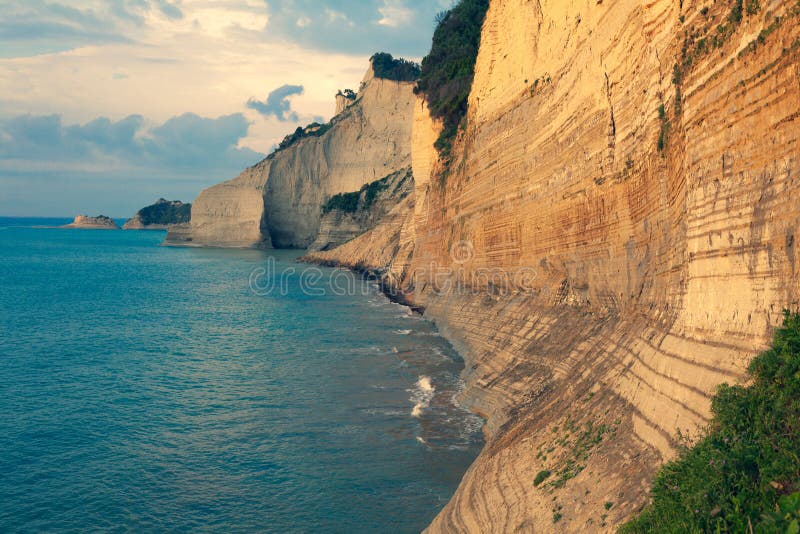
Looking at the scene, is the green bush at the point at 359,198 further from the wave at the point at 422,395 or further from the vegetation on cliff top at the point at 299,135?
the wave at the point at 422,395

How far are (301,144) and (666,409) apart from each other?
370ft

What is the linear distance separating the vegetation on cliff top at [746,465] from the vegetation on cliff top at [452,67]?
3532 cm

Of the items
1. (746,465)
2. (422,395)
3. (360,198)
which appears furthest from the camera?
(360,198)

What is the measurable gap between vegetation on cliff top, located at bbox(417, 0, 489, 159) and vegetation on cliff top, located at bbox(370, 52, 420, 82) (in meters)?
50.8

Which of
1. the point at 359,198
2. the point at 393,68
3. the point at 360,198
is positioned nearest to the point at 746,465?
the point at 360,198

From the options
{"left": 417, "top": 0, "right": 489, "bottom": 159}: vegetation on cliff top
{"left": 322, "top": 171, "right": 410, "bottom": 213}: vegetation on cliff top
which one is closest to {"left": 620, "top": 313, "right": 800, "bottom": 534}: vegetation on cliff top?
{"left": 417, "top": 0, "right": 489, "bottom": 159}: vegetation on cliff top

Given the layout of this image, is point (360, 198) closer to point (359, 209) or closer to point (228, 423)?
point (359, 209)

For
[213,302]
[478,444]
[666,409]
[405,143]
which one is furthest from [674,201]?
[405,143]

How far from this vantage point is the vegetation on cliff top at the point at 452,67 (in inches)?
1746

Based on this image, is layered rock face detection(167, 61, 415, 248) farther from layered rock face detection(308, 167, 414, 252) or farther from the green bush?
layered rock face detection(308, 167, 414, 252)

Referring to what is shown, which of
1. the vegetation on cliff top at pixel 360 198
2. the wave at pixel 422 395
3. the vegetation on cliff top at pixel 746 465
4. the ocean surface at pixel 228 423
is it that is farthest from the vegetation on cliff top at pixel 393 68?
the vegetation on cliff top at pixel 746 465

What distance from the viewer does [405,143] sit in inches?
4198

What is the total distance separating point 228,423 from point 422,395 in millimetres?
6923

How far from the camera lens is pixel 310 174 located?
384 ft
